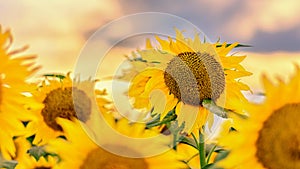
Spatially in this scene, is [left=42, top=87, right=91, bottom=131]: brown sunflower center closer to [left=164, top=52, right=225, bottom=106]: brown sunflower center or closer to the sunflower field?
the sunflower field

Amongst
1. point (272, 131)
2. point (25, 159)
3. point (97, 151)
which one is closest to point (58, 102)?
point (25, 159)

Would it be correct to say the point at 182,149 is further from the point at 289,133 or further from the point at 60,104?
the point at 289,133

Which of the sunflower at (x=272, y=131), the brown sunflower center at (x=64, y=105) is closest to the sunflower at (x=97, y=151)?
the sunflower at (x=272, y=131)

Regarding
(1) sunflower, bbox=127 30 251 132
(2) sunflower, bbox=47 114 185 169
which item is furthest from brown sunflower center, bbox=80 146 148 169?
(1) sunflower, bbox=127 30 251 132

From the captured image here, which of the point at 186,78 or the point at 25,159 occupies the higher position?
the point at 186,78

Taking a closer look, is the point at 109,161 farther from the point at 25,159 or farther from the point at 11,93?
the point at 25,159

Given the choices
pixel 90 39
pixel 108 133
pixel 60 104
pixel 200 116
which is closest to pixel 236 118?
pixel 108 133
